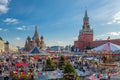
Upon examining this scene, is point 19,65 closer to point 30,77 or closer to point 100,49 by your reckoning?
point 30,77

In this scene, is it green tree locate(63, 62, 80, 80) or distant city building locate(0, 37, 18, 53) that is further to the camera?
distant city building locate(0, 37, 18, 53)

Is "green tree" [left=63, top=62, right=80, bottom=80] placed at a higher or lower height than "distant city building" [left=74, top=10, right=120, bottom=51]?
lower

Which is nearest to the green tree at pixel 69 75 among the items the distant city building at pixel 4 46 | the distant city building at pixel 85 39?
the distant city building at pixel 85 39

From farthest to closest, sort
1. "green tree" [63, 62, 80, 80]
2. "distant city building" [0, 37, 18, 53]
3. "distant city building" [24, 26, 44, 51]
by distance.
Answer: "distant city building" [0, 37, 18, 53] < "distant city building" [24, 26, 44, 51] < "green tree" [63, 62, 80, 80]

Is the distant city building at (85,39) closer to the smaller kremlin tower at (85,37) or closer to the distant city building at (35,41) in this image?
the smaller kremlin tower at (85,37)

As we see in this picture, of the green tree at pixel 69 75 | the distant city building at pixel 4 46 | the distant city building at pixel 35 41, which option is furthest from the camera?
the distant city building at pixel 4 46

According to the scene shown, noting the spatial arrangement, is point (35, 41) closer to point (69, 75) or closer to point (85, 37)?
point (85, 37)

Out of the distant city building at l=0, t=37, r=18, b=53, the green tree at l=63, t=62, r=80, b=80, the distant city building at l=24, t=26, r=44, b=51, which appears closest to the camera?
the green tree at l=63, t=62, r=80, b=80

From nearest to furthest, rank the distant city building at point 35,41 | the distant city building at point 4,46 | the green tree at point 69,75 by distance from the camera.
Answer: the green tree at point 69,75 → the distant city building at point 35,41 → the distant city building at point 4,46

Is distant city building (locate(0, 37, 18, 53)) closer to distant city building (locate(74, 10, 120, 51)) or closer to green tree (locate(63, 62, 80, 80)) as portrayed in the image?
distant city building (locate(74, 10, 120, 51))

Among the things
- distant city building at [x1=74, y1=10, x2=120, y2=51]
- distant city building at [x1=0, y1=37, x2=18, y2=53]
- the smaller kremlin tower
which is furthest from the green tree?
distant city building at [x1=0, y1=37, x2=18, y2=53]

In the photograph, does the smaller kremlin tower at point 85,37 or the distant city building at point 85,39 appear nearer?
the distant city building at point 85,39

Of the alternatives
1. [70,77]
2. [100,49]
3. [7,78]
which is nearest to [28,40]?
[100,49]

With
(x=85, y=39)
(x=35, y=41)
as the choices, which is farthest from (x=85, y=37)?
→ (x=35, y=41)
